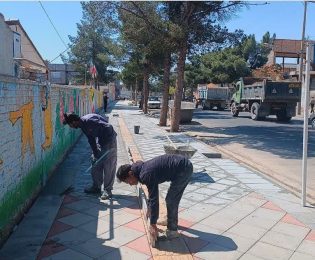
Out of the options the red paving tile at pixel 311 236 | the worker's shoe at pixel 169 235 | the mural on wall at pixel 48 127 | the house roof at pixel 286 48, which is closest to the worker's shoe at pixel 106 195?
the mural on wall at pixel 48 127

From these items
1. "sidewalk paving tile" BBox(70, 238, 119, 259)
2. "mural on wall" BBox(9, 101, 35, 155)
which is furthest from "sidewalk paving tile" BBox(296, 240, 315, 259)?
"mural on wall" BBox(9, 101, 35, 155)

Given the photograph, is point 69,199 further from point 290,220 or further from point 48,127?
point 290,220

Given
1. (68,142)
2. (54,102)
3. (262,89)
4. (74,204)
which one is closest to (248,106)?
(262,89)

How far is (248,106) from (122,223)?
78.1ft

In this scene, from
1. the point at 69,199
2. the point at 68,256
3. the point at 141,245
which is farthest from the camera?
the point at 69,199

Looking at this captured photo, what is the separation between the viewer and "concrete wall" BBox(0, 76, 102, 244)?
505cm

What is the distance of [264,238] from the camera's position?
5215 mm

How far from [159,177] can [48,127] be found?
4.21 meters

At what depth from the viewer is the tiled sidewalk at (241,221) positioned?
4.84 meters

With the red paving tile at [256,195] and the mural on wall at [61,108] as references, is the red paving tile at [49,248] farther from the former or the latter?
the mural on wall at [61,108]

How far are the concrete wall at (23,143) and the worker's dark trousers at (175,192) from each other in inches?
75.0

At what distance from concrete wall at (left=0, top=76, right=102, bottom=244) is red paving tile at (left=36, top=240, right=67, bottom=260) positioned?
515 millimetres

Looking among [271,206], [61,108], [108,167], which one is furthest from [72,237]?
[61,108]

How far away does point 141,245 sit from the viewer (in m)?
4.93
